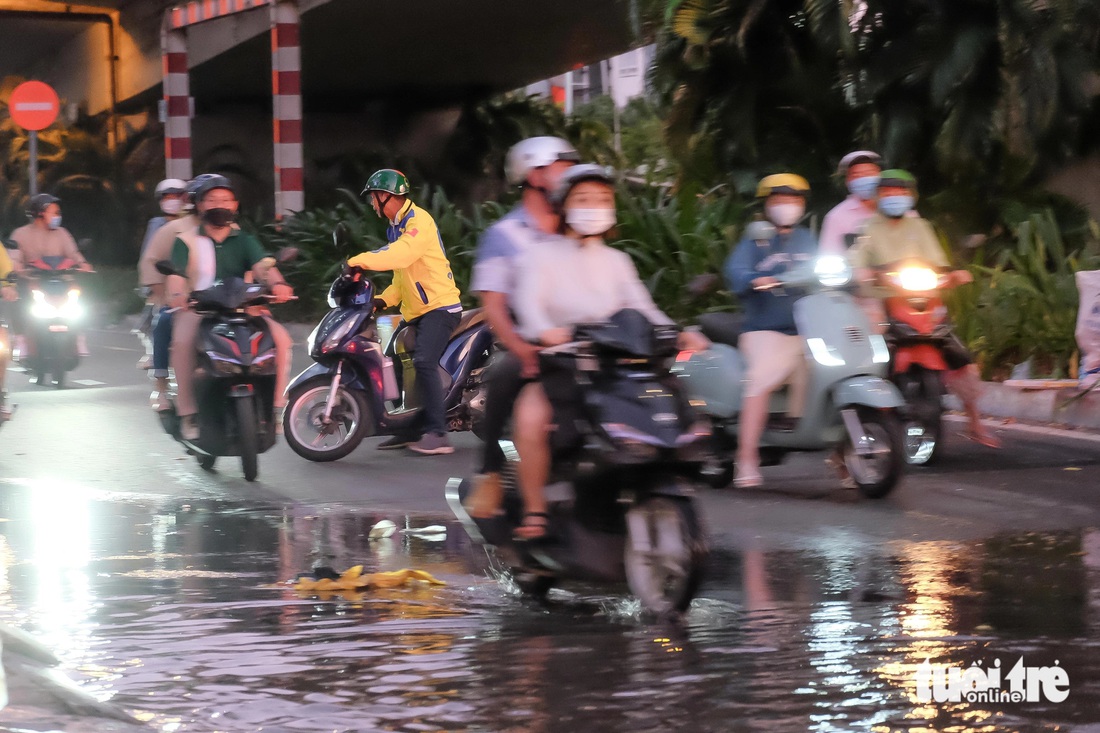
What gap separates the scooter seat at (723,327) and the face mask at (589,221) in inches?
122

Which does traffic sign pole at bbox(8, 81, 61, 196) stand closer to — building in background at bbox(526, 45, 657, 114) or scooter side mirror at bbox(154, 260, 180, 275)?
scooter side mirror at bbox(154, 260, 180, 275)

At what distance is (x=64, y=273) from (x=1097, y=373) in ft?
32.7

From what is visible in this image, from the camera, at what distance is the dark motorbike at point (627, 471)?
580cm

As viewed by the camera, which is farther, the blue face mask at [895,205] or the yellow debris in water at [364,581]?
the blue face mask at [895,205]

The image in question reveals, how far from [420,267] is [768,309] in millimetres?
2721

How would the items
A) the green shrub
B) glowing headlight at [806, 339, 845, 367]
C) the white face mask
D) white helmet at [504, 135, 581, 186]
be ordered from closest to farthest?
white helmet at [504, 135, 581, 186]
glowing headlight at [806, 339, 845, 367]
the green shrub
the white face mask

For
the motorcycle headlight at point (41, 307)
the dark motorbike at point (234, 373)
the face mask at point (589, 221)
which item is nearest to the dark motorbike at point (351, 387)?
the dark motorbike at point (234, 373)

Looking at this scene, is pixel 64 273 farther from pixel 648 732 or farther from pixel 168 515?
pixel 648 732

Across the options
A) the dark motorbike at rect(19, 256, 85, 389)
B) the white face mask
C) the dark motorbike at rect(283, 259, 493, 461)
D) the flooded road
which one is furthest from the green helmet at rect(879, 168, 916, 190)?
the dark motorbike at rect(19, 256, 85, 389)

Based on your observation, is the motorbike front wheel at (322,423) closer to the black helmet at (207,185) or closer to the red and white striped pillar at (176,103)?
the black helmet at (207,185)

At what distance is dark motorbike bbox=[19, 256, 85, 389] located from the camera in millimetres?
16406

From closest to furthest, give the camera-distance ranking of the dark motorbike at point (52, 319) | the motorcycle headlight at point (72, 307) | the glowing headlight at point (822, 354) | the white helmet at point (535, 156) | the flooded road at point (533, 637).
A: the flooded road at point (533, 637) → the white helmet at point (535, 156) → the glowing headlight at point (822, 354) → the dark motorbike at point (52, 319) → the motorcycle headlight at point (72, 307)

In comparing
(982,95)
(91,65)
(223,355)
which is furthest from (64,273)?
(91,65)

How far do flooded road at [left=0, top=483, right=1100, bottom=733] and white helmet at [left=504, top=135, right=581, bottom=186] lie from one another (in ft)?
5.23
